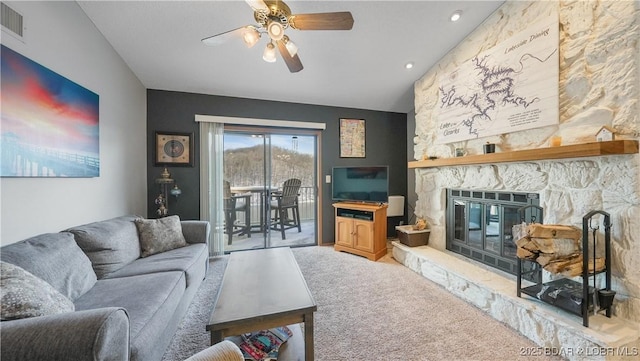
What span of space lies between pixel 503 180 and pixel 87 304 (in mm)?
3449

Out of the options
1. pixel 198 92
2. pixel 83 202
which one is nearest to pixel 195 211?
pixel 83 202

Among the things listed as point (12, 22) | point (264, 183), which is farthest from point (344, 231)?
point (12, 22)

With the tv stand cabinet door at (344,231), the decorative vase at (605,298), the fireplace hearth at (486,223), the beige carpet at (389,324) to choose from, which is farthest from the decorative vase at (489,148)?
the tv stand cabinet door at (344,231)

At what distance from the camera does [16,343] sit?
819mm

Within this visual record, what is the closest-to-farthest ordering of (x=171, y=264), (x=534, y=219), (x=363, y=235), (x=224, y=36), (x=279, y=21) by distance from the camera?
(x=279, y=21) < (x=224, y=36) < (x=171, y=264) < (x=534, y=219) < (x=363, y=235)

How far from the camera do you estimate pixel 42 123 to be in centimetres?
159

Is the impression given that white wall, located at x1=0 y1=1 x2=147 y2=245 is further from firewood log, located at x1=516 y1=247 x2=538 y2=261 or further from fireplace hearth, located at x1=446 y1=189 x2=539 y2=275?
fireplace hearth, located at x1=446 y1=189 x2=539 y2=275

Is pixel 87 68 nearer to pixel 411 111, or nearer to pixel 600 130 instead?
pixel 600 130

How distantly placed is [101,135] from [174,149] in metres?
1.22

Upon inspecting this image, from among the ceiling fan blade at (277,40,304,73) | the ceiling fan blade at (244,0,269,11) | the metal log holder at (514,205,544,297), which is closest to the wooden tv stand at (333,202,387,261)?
the metal log holder at (514,205,544,297)

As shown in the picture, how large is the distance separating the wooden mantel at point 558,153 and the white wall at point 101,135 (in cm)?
363

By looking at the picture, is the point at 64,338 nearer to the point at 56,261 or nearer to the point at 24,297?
the point at 24,297

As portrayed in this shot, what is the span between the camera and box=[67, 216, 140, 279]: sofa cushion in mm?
1780

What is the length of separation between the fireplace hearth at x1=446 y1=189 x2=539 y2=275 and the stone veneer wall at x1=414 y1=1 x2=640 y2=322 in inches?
6.9
